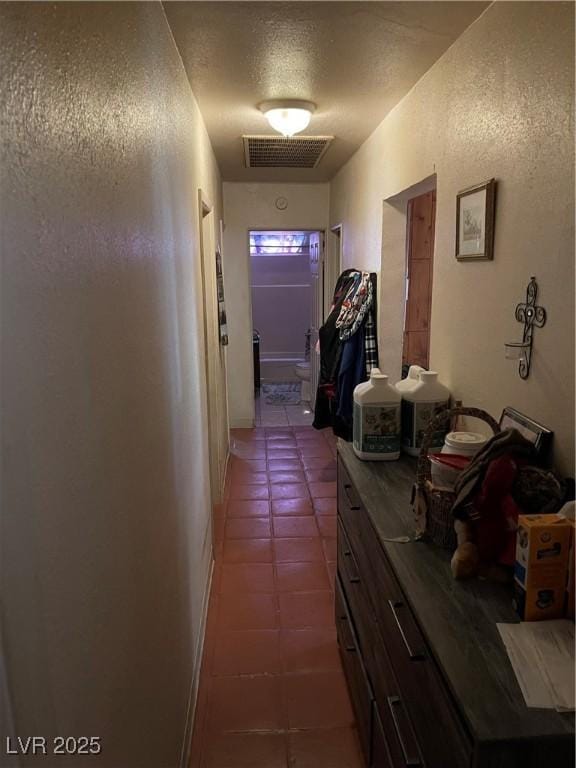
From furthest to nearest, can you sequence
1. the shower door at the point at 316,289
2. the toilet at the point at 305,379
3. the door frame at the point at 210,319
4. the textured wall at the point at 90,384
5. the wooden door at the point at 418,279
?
1. the toilet at the point at 305,379
2. the shower door at the point at 316,289
3. the wooden door at the point at 418,279
4. the door frame at the point at 210,319
5. the textured wall at the point at 90,384

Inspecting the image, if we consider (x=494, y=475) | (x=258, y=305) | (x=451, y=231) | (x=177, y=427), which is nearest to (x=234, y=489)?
(x=177, y=427)

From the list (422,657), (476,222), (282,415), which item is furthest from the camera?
(282,415)

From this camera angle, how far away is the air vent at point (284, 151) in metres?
3.13

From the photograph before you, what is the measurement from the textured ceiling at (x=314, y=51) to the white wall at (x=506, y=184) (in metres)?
0.11

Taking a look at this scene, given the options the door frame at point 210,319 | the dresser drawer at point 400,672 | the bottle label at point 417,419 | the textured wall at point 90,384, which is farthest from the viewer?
the door frame at point 210,319

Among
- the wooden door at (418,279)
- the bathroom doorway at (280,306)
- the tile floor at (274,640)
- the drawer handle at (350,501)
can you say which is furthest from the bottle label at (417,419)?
the bathroom doorway at (280,306)

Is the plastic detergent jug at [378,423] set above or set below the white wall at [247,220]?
below

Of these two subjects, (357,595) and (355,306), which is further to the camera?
(355,306)

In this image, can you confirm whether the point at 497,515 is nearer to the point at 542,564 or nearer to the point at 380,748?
the point at 542,564

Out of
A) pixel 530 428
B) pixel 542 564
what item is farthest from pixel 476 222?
pixel 542 564

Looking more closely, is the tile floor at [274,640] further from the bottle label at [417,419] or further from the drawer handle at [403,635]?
the bottle label at [417,419]

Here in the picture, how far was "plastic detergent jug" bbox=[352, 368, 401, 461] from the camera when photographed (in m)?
1.74

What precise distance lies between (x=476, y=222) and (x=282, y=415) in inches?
159

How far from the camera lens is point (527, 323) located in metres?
1.34
